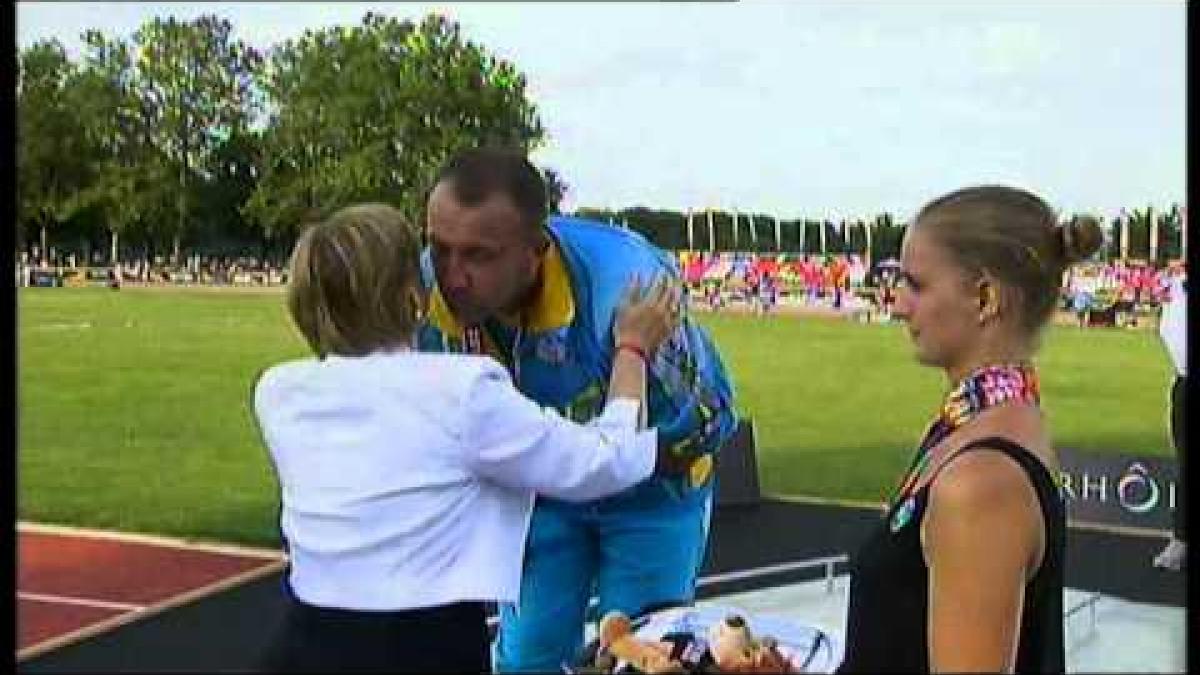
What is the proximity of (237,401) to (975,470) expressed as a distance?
339 cm

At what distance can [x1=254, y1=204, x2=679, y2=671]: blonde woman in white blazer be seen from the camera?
1307 millimetres

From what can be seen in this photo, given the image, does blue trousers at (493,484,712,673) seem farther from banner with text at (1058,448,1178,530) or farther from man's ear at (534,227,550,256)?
banner with text at (1058,448,1178,530)

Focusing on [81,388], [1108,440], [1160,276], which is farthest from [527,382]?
[1108,440]

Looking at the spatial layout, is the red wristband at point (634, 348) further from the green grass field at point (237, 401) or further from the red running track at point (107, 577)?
the red running track at point (107, 577)

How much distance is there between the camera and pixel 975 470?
1.01 m

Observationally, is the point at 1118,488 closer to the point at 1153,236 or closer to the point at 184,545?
the point at 1153,236

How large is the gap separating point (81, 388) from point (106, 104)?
1.33 metres

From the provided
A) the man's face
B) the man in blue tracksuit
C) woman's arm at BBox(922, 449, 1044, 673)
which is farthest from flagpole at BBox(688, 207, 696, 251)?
woman's arm at BBox(922, 449, 1044, 673)

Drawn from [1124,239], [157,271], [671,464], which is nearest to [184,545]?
[157,271]

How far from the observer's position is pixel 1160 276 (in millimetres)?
3082

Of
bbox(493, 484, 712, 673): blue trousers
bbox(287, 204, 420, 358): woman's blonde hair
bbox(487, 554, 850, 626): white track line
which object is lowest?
bbox(487, 554, 850, 626): white track line

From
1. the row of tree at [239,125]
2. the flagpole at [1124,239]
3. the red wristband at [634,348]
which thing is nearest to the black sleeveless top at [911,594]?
the red wristband at [634,348]

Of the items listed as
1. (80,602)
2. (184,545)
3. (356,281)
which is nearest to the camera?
(356,281)

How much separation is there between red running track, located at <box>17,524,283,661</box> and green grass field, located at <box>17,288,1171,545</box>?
56 millimetres
